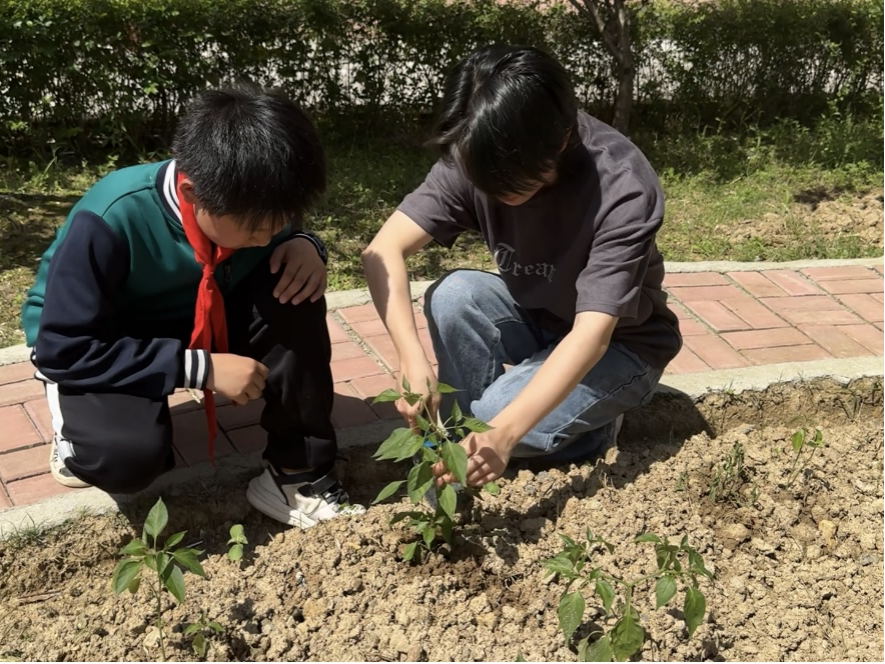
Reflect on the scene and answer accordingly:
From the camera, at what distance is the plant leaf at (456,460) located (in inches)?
79.1

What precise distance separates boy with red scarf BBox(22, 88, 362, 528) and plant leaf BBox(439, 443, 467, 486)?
1.92 ft

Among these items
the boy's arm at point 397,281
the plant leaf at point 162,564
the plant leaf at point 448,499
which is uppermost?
the boy's arm at point 397,281

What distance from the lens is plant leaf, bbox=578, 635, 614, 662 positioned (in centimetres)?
208

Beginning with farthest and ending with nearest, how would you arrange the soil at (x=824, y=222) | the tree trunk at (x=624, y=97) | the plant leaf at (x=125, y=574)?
the tree trunk at (x=624, y=97)
the soil at (x=824, y=222)
the plant leaf at (x=125, y=574)

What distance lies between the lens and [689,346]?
3.53 m

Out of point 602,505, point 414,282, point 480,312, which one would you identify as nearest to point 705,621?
point 602,505

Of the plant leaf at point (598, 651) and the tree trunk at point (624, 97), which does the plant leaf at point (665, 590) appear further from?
the tree trunk at point (624, 97)

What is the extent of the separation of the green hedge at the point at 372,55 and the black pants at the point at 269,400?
10.7 feet

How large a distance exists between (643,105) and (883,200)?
1.92m

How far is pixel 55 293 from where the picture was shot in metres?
2.17

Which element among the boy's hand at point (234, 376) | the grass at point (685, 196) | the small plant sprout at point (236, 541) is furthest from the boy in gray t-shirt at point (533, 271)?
the grass at point (685, 196)

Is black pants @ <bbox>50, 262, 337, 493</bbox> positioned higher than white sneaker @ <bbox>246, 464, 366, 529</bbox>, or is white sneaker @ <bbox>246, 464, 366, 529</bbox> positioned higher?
black pants @ <bbox>50, 262, 337, 493</bbox>

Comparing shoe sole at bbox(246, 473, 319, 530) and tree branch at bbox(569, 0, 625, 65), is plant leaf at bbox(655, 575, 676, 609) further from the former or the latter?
tree branch at bbox(569, 0, 625, 65)

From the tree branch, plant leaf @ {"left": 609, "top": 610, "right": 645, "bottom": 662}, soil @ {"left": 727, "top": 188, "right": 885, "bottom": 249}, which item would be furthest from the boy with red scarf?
the tree branch
